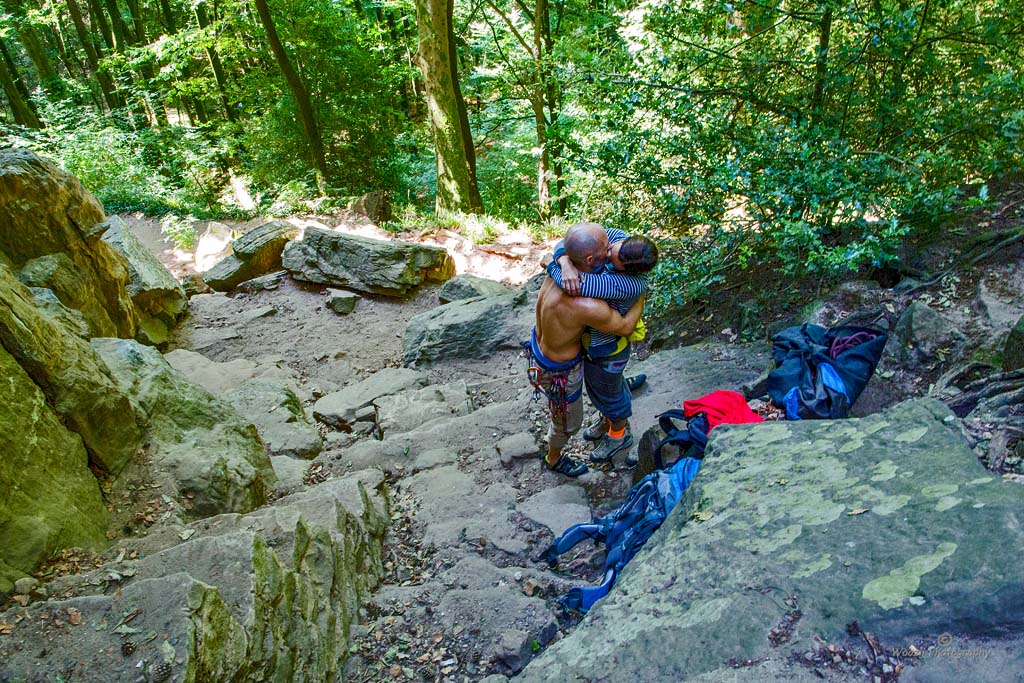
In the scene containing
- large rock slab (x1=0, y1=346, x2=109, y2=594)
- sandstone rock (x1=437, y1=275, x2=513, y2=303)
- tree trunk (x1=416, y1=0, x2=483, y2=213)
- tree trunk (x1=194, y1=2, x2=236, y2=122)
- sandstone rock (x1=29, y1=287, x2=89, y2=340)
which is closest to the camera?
large rock slab (x1=0, y1=346, x2=109, y2=594)

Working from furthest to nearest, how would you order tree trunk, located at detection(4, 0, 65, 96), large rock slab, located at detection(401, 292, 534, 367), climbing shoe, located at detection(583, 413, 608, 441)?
tree trunk, located at detection(4, 0, 65, 96), large rock slab, located at detection(401, 292, 534, 367), climbing shoe, located at detection(583, 413, 608, 441)

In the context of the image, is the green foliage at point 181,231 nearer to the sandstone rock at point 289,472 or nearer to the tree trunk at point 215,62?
the tree trunk at point 215,62

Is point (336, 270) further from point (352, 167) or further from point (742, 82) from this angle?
point (352, 167)

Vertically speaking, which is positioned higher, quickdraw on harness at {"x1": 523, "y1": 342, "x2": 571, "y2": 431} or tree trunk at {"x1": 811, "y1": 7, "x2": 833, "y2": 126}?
tree trunk at {"x1": 811, "y1": 7, "x2": 833, "y2": 126}

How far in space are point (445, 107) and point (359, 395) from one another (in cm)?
673

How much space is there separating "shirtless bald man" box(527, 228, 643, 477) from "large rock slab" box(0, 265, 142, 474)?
2.50 metres

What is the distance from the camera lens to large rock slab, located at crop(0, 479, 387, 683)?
6.75ft

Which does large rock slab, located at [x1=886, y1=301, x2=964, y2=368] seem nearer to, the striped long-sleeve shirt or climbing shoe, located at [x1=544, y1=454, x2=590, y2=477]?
the striped long-sleeve shirt

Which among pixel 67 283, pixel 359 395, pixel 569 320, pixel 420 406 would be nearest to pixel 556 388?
pixel 569 320

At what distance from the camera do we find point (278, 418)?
5.74 meters

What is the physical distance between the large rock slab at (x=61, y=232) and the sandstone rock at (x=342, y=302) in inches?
107

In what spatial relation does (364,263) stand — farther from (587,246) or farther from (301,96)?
(301,96)

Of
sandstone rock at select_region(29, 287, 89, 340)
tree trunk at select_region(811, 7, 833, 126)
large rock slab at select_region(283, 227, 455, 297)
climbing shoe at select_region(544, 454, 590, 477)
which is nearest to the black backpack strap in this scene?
climbing shoe at select_region(544, 454, 590, 477)

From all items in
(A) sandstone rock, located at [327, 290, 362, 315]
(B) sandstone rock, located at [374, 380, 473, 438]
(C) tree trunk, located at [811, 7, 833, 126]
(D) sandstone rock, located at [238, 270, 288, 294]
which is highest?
(C) tree trunk, located at [811, 7, 833, 126]
